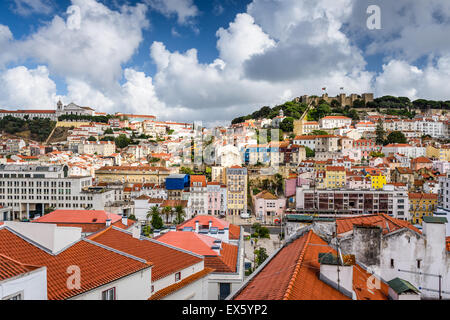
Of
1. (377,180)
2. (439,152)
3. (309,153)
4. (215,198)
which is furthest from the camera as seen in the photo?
(309,153)

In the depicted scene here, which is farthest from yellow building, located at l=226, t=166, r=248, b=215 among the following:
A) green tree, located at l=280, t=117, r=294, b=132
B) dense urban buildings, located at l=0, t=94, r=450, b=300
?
green tree, located at l=280, t=117, r=294, b=132

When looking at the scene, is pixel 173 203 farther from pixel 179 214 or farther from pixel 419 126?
pixel 419 126

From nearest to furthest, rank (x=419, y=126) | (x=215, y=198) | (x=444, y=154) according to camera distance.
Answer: (x=215, y=198) < (x=444, y=154) < (x=419, y=126)

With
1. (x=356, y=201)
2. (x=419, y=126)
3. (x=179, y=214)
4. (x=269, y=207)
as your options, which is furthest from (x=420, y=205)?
(x=419, y=126)

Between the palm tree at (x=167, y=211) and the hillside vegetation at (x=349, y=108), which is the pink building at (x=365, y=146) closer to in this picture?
the hillside vegetation at (x=349, y=108)

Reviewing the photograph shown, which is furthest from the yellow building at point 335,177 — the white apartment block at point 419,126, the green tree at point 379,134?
the white apartment block at point 419,126
